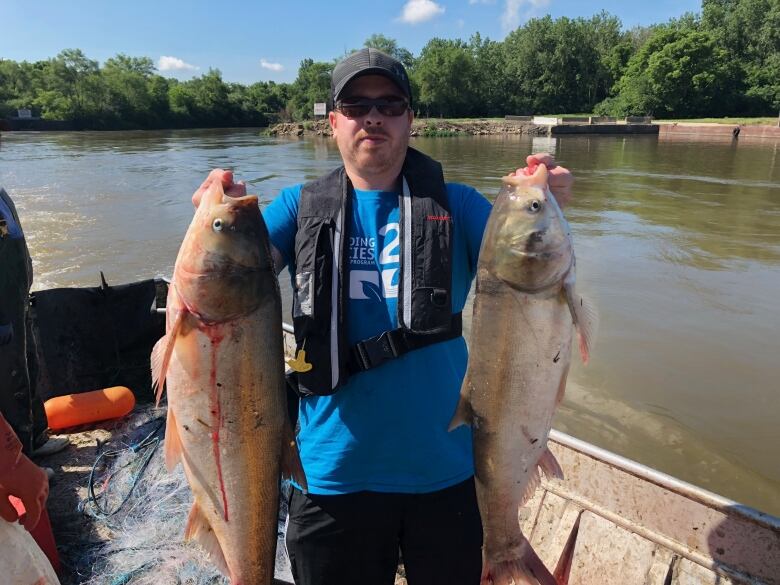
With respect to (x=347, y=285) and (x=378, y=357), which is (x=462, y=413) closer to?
(x=378, y=357)

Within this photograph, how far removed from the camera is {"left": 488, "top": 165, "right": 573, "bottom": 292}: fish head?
2473mm

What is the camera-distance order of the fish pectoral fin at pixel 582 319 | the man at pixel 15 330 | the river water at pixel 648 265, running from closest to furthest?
the fish pectoral fin at pixel 582 319 < the man at pixel 15 330 < the river water at pixel 648 265

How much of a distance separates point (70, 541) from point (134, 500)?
563mm

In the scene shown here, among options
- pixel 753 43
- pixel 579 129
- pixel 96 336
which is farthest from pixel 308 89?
pixel 96 336

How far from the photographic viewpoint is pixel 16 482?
250cm

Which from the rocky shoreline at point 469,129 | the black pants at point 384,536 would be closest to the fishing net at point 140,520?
the black pants at point 384,536

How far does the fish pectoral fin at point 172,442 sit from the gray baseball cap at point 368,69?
1723mm

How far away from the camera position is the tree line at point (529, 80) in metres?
74.6

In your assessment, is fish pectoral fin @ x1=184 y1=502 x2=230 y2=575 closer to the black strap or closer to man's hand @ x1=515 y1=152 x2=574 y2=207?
the black strap

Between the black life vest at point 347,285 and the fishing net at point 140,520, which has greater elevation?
the black life vest at point 347,285

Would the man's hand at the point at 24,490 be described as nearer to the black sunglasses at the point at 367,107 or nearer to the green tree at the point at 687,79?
the black sunglasses at the point at 367,107

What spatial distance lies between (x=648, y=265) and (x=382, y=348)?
13.5m

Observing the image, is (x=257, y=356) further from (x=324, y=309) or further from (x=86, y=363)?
(x=86, y=363)

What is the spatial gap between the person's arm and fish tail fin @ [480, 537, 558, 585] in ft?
6.74
